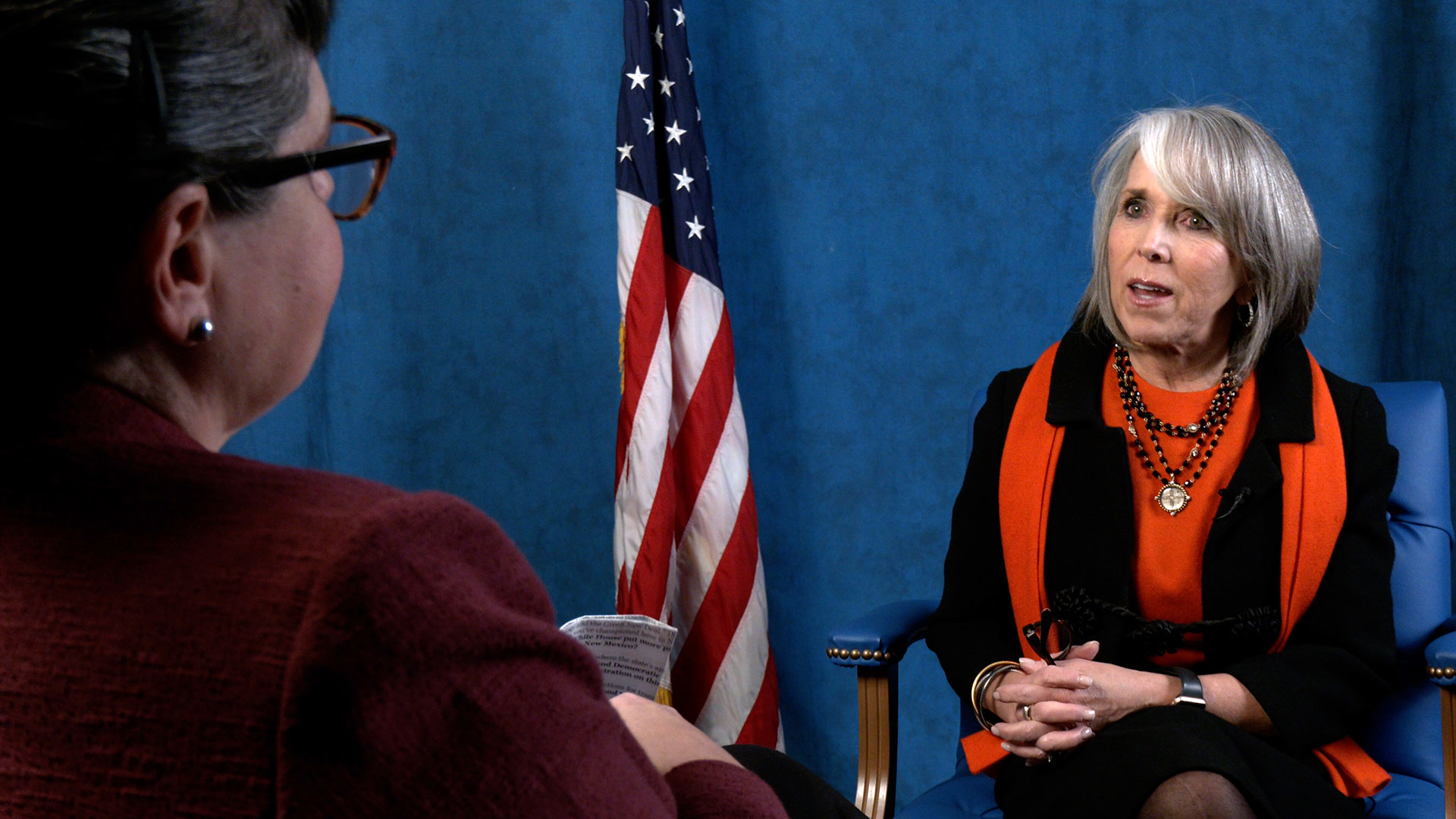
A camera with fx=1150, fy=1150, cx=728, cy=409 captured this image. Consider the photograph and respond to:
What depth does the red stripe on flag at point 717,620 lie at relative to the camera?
2.69m

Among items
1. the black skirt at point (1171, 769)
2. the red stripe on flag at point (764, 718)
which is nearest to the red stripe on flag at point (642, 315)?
the red stripe on flag at point (764, 718)

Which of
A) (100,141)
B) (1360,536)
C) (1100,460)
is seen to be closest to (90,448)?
(100,141)

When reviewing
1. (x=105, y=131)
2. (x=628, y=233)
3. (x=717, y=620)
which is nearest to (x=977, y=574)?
(x=717, y=620)

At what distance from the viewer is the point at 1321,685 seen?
1689mm

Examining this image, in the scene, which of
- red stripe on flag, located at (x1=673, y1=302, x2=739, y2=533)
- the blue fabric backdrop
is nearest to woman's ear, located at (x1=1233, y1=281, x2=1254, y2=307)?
the blue fabric backdrop

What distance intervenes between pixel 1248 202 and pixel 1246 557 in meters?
0.58

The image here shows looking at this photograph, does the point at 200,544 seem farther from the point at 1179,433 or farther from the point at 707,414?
the point at 707,414

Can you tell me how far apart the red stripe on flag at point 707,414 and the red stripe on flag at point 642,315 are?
15 centimetres

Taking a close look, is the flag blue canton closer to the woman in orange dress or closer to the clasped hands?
the woman in orange dress

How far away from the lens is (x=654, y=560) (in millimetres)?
2609

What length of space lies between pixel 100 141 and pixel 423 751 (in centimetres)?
33

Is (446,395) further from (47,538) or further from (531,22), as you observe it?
(47,538)

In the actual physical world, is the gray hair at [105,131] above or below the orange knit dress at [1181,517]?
above

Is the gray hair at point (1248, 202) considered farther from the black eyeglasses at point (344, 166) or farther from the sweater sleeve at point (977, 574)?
the black eyeglasses at point (344, 166)
